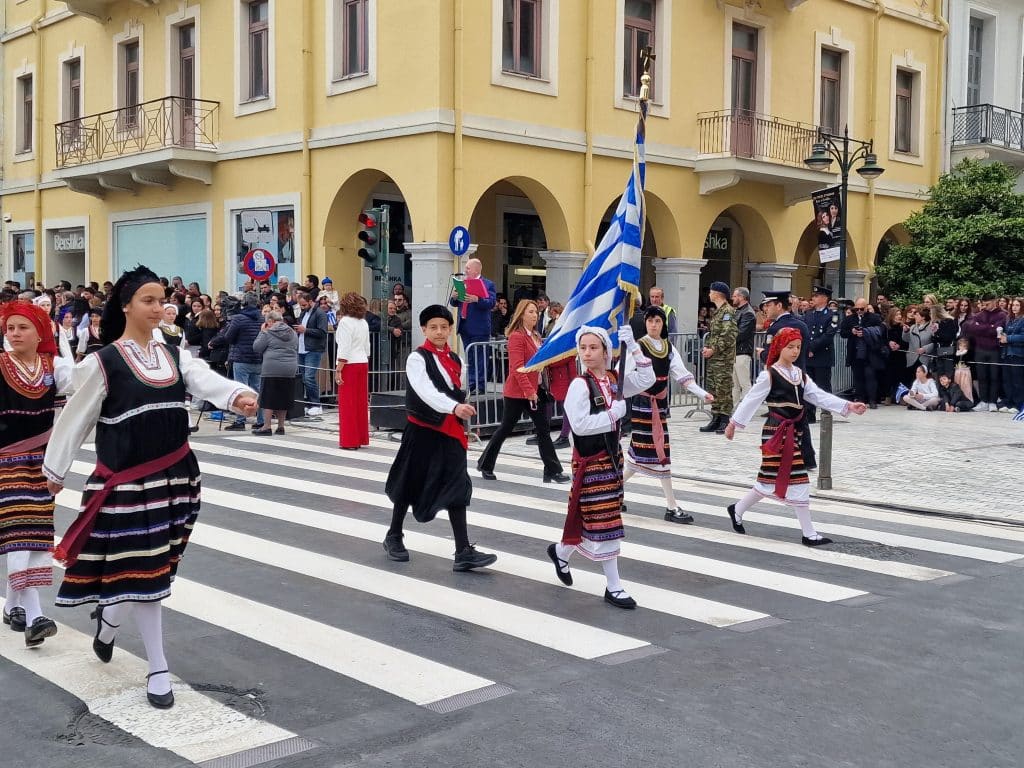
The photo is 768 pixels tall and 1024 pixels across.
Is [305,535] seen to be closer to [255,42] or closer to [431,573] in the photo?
[431,573]

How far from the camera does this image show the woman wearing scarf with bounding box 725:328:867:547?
9.01 m

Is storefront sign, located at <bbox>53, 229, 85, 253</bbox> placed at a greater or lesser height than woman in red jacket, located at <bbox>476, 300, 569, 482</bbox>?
greater

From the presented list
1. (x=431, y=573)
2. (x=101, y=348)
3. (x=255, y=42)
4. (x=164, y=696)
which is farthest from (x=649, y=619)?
(x=255, y=42)

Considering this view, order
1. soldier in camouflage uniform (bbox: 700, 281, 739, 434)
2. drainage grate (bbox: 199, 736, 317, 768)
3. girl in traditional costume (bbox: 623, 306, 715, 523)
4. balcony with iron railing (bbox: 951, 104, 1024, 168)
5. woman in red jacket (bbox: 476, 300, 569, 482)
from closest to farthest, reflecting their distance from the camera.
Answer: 1. drainage grate (bbox: 199, 736, 317, 768)
2. girl in traditional costume (bbox: 623, 306, 715, 523)
3. woman in red jacket (bbox: 476, 300, 569, 482)
4. soldier in camouflage uniform (bbox: 700, 281, 739, 434)
5. balcony with iron railing (bbox: 951, 104, 1024, 168)

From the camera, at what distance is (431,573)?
7.86 metres

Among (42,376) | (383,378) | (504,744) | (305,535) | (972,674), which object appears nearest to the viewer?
(504,744)

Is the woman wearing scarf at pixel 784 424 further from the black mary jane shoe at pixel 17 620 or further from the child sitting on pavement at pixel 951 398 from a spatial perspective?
the child sitting on pavement at pixel 951 398

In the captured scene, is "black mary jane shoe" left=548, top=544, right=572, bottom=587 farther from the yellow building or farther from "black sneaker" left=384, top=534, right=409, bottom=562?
the yellow building

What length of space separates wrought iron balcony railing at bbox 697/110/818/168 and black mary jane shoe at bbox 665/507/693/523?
14812 millimetres

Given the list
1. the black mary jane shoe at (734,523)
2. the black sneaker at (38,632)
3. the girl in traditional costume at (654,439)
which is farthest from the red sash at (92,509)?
the black mary jane shoe at (734,523)

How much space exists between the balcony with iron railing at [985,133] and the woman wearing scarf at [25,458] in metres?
26.6

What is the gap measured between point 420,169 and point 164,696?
15343 mm

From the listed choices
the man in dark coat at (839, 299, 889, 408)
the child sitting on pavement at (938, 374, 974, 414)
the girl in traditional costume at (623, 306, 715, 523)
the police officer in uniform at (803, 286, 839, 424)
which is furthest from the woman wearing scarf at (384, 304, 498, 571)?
the child sitting on pavement at (938, 374, 974, 414)

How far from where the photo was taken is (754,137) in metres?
24.0
